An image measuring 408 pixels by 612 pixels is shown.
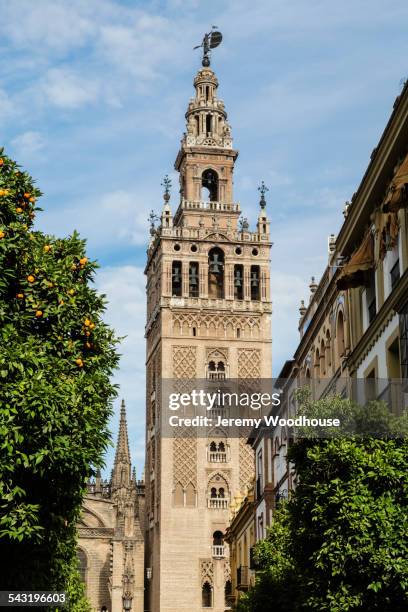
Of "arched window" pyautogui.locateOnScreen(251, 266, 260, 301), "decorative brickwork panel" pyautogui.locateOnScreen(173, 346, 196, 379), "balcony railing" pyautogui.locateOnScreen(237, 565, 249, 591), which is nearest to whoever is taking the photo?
"balcony railing" pyautogui.locateOnScreen(237, 565, 249, 591)

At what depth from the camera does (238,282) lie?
85.1 meters

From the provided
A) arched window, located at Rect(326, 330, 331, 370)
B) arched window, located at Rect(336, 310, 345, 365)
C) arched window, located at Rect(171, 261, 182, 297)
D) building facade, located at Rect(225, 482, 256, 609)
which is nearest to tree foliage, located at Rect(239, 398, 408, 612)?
arched window, located at Rect(336, 310, 345, 365)

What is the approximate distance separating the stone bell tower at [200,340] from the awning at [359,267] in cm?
5103

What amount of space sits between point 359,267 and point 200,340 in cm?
5441

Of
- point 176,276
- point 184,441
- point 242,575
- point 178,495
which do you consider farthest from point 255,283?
point 242,575

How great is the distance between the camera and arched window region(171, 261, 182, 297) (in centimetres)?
8388

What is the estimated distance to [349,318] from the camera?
1215 inches

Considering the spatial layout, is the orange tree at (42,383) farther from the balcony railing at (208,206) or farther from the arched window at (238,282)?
the balcony railing at (208,206)

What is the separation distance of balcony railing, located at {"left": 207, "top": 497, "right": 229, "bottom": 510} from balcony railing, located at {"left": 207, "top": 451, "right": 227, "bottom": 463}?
8.15 ft

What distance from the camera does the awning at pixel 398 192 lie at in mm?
23609

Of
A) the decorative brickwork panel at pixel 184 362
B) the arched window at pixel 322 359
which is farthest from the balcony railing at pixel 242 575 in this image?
the arched window at pixel 322 359

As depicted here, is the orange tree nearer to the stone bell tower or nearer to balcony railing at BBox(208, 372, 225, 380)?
the stone bell tower

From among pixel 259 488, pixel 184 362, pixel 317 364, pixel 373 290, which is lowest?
pixel 259 488

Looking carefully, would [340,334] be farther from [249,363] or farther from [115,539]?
[115,539]
